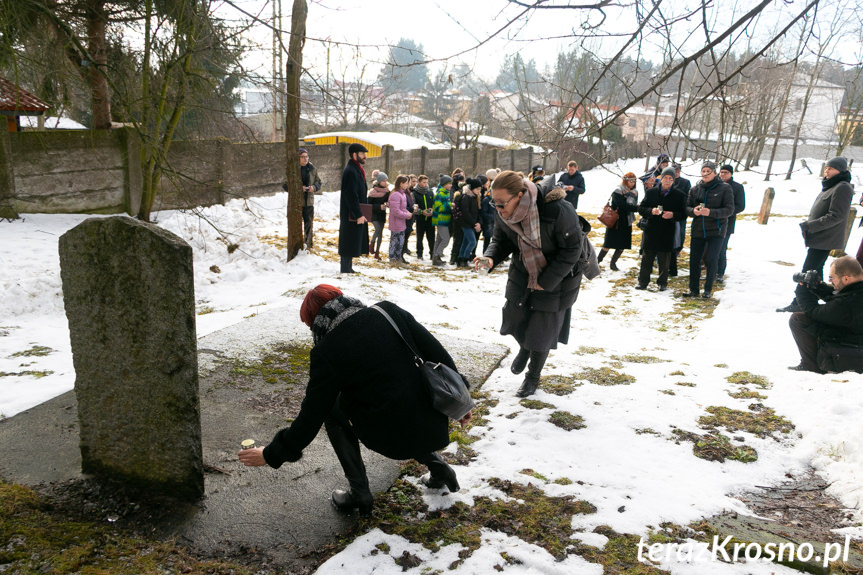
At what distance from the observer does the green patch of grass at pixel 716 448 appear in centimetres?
404

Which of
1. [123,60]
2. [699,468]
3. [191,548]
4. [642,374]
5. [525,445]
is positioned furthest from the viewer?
[123,60]

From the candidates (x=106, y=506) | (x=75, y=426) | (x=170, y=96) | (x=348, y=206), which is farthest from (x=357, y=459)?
(x=170, y=96)

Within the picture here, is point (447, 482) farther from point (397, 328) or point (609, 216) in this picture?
point (609, 216)

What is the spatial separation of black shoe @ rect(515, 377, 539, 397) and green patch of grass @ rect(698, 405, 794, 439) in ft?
4.38

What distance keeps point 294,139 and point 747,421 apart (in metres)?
8.08

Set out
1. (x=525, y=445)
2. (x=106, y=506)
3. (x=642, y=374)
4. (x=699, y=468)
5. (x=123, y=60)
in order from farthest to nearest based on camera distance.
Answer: (x=123, y=60)
(x=642, y=374)
(x=525, y=445)
(x=699, y=468)
(x=106, y=506)

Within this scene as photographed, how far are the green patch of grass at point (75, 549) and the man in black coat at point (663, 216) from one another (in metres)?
8.32

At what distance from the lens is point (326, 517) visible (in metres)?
3.21

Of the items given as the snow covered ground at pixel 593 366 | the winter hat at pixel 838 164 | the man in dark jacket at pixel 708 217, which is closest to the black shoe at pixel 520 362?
the snow covered ground at pixel 593 366

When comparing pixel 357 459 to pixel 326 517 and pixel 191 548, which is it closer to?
pixel 326 517

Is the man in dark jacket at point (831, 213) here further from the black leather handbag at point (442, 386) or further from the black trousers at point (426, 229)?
the black trousers at point (426, 229)

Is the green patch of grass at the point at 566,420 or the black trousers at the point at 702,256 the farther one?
the black trousers at the point at 702,256

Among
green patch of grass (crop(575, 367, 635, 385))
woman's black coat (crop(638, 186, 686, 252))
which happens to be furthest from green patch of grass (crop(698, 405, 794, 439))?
woman's black coat (crop(638, 186, 686, 252))

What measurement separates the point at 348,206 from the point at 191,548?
6.92 m
